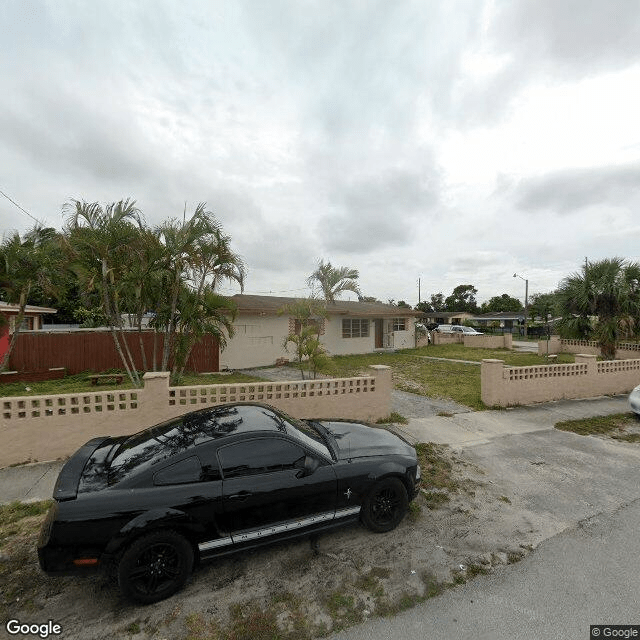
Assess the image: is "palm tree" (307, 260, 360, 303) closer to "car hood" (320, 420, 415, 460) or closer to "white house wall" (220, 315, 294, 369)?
"white house wall" (220, 315, 294, 369)

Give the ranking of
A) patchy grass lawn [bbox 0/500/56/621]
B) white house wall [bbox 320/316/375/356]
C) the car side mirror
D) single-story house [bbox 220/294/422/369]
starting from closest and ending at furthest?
1. patchy grass lawn [bbox 0/500/56/621]
2. the car side mirror
3. single-story house [bbox 220/294/422/369]
4. white house wall [bbox 320/316/375/356]

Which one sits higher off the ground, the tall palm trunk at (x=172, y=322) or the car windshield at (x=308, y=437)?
the tall palm trunk at (x=172, y=322)

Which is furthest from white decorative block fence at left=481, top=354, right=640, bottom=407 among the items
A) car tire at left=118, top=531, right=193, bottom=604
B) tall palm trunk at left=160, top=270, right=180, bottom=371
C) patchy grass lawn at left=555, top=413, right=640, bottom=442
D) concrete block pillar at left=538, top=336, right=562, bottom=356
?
concrete block pillar at left=538, top=336, right=562, bottom=356

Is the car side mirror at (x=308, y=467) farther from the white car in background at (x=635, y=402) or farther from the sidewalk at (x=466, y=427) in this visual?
the white car in background at (x=635, y=402)

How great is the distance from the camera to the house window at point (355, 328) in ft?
65.1

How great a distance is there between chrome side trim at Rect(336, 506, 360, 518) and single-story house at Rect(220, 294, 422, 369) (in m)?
7.94

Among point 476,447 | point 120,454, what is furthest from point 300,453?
point 476,447

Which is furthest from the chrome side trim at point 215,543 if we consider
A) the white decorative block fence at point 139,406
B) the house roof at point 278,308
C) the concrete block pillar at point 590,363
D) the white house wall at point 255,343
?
the white house wall at point 255,343

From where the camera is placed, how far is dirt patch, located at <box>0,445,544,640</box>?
2.62 m

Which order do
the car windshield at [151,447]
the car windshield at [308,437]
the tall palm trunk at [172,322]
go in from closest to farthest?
the car windshield at [151,447]
the car windshield at [308,437]
the tall palm trunk at [172,322]

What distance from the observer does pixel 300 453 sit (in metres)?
3.47

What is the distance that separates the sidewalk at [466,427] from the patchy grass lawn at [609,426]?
0.26 meters

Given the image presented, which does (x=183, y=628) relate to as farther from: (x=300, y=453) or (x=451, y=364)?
(x=451, y=364)

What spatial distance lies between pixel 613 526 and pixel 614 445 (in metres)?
3.33
